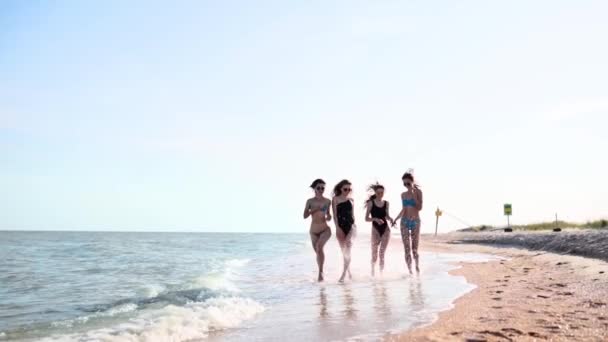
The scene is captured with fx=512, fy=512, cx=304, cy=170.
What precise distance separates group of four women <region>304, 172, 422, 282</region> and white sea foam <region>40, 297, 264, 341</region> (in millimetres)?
3781

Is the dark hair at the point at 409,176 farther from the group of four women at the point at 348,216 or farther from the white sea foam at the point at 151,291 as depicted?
the white sea foam at the point at 151,291

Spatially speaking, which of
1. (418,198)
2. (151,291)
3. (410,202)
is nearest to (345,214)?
(410,202)

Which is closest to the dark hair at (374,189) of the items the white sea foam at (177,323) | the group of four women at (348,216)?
the group of four women at (348,216)

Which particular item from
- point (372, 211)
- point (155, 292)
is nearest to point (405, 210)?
point (372, 211)

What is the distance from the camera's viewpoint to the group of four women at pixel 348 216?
11141 mm

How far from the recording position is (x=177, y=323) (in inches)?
248

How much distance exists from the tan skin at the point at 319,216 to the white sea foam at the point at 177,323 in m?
3.70

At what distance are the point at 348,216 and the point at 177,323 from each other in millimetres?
5651

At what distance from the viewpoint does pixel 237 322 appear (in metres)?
6.34

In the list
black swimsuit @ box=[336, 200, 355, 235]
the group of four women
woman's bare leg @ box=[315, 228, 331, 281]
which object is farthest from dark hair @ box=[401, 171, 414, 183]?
woman's bare leg @ box=[315, 228, 331, 281]

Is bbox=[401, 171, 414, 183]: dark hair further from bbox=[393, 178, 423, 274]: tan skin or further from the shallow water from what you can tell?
the shallow water

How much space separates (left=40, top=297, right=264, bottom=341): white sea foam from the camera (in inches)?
226

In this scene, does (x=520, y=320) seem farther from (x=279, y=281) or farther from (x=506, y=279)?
(x=279, y=281)

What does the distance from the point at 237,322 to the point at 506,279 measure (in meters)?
5.37
